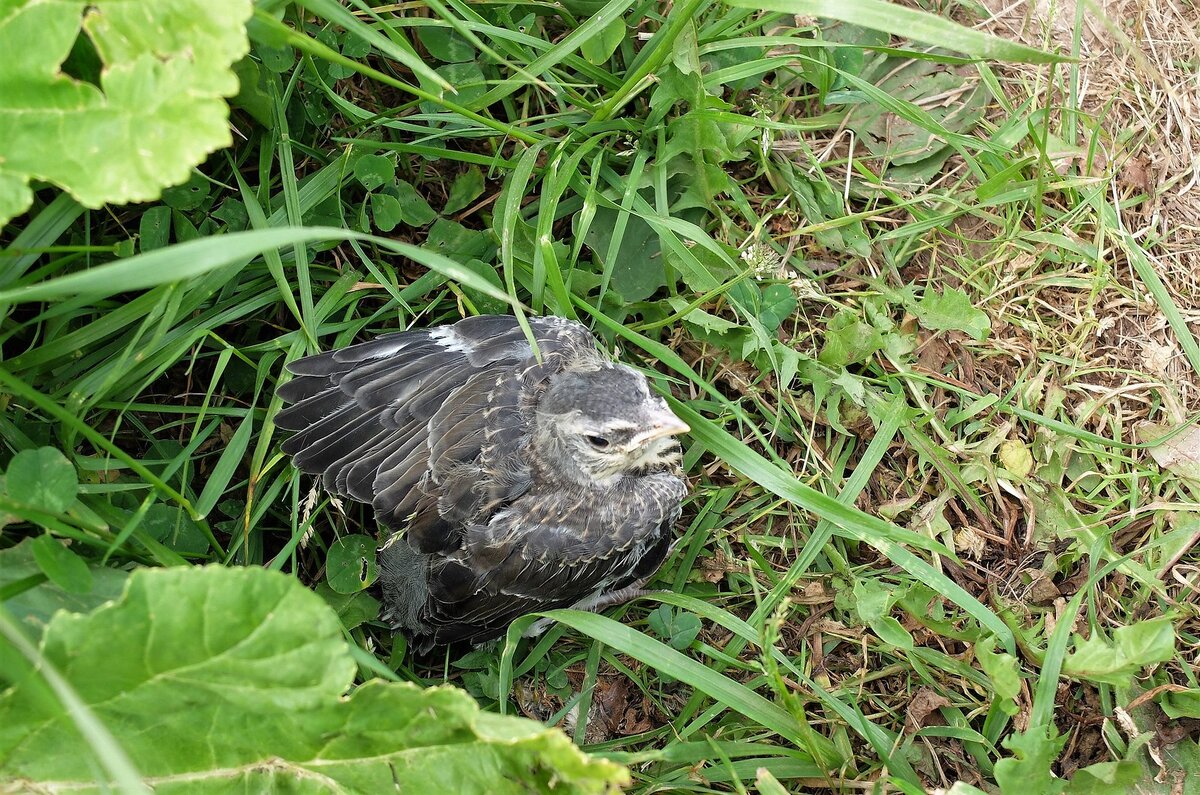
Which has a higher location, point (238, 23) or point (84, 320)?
point (238, 23)

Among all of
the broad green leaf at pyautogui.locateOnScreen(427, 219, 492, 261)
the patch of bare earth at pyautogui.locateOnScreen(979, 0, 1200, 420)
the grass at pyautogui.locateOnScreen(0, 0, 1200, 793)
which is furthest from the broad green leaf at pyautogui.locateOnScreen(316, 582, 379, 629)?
the patch of bare earth at pyautogui.locateOnScreen(979, 0, 1200, 420)

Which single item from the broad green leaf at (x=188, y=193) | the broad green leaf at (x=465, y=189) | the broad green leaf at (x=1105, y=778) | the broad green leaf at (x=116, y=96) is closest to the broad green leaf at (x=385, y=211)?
the broad green leaf at (x=465, y=189)

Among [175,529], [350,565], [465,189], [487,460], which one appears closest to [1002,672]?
[487,460]

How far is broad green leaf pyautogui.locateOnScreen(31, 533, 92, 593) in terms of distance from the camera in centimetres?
297

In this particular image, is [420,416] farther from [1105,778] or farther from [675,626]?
[1105,778]

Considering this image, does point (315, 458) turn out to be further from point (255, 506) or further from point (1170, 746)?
point (1170, 746)

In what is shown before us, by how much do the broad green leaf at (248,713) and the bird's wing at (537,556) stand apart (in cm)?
92

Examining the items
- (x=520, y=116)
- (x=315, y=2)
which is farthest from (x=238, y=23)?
(x=520, y=116)

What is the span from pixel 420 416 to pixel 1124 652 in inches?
113

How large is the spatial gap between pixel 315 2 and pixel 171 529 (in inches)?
84.6

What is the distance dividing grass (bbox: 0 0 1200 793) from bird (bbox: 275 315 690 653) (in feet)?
0.86

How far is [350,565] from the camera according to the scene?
12.9 feet

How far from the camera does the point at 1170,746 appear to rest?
3.97 metres

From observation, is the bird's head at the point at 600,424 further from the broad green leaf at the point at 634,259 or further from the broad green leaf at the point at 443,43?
the broad green leaf at the point at 443,43
